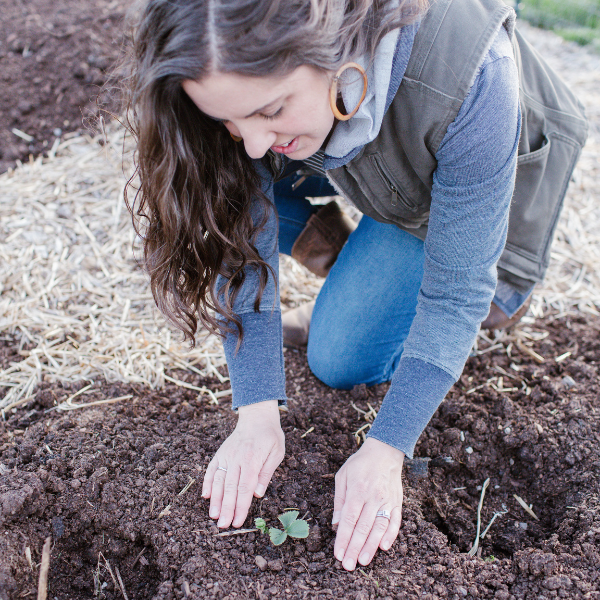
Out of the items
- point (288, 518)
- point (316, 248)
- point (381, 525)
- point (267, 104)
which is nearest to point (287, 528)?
point (288, 518)

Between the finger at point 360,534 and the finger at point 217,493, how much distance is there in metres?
0.38

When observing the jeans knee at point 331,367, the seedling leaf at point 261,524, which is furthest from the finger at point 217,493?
the jeans knee at point 331,367

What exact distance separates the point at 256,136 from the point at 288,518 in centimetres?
100

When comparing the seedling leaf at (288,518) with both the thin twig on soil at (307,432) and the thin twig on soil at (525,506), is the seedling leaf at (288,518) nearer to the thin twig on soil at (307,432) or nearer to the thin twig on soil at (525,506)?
the thin twig on soil at (307,432)

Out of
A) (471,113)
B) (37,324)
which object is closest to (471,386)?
(471,113)

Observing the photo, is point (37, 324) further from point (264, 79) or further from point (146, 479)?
point (264, 79)

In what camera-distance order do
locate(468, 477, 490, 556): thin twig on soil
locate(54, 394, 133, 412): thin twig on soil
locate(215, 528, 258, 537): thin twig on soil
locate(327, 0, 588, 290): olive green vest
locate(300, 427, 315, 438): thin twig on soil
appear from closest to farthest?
locate(327, 0, 588, 290): olive green vest < locate(215, 528, 258, 537): thin twig on soil < locate(468, 477, 490, 556): thin twig on soil < locate(300, 427, 315, 438): thin twig on soil < locate(54, 394, 133, 412): thin twig on soil

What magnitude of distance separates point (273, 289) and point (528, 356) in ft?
3.90

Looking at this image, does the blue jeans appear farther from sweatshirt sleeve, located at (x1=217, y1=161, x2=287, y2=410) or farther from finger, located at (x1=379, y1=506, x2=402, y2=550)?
finger, located at (x1=379, y1=506, x2=402, y2=550)

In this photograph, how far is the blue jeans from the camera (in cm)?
207

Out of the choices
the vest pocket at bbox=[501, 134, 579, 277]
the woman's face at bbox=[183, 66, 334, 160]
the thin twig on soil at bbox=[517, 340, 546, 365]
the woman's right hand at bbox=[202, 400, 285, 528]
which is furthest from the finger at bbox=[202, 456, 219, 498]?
the thin twig on soil at bbox=[517, 340, 546, 365]

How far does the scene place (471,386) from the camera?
2.19 meters

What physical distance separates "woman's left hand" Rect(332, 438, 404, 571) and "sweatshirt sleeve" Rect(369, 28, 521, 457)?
0.06 m

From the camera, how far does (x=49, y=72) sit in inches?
143
